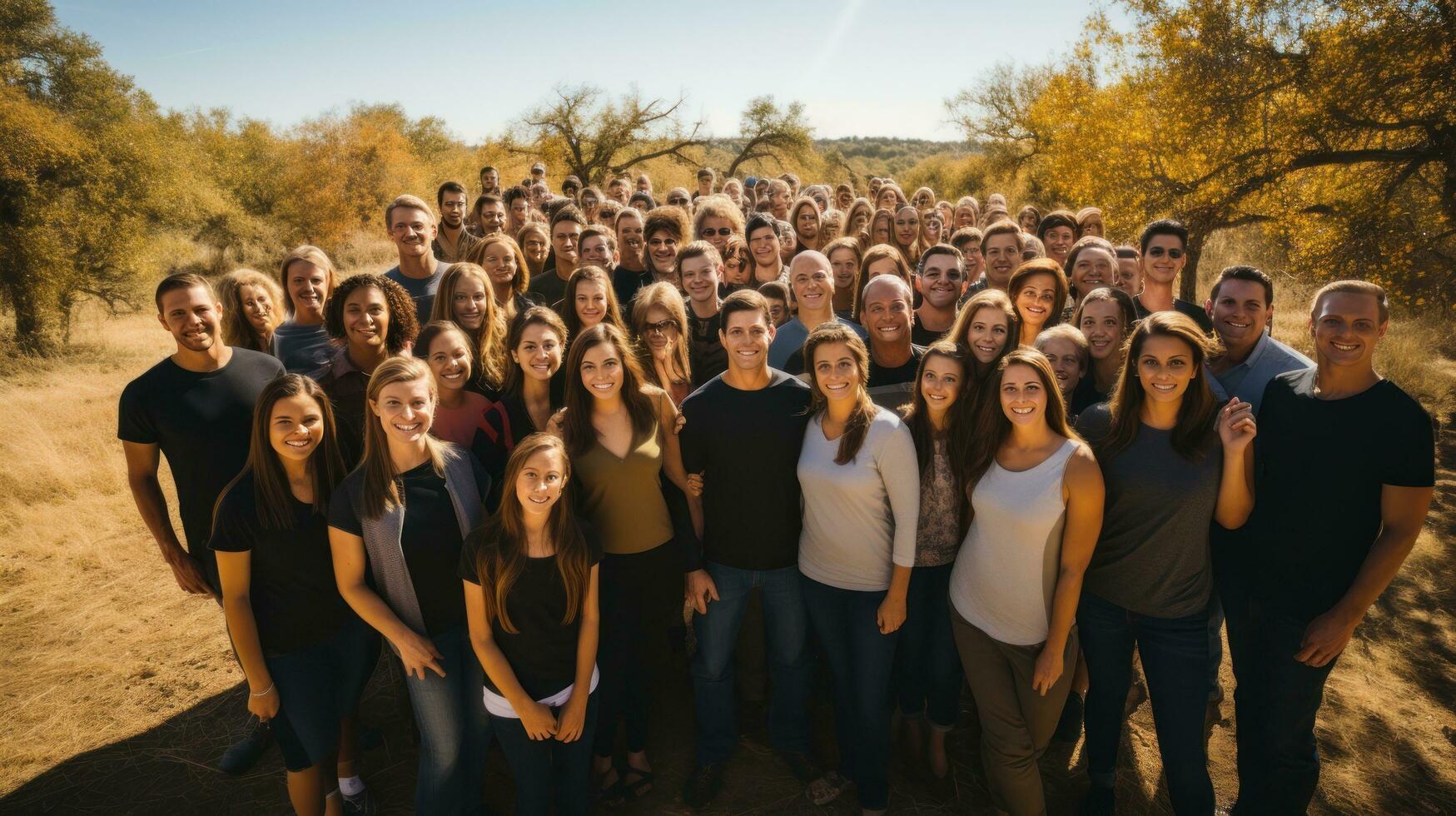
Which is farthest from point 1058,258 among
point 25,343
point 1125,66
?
point 25,343

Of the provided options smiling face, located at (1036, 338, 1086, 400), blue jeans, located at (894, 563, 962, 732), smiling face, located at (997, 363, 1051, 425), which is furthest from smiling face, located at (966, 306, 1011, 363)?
blue jeans, located at (894, 563, 962, 732)

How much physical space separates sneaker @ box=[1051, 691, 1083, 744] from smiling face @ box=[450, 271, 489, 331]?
4.12 m

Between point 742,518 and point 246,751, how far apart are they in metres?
3.21

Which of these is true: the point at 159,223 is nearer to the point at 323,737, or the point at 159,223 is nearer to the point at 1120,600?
the point at 323,737

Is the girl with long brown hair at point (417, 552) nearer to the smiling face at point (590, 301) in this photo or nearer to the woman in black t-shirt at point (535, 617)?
the woman in black t-shirt at point (535, 617)

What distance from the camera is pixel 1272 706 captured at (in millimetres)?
2926

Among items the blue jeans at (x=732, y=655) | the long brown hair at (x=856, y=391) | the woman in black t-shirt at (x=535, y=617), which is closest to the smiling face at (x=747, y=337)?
the long brown hair at (x=856, y=391)

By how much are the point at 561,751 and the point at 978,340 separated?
2775 millimetres

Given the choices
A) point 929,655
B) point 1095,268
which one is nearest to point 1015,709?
point 929,655

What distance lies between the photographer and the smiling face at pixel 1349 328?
2721 mm

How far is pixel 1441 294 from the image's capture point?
8.77 meters

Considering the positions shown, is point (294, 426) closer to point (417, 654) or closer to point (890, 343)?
point (417, 654)

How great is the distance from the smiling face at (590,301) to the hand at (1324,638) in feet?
12.4

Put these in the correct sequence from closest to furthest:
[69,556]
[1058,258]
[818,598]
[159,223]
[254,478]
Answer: [254,478], [818,598], [69,556], [1058,258], [159,223]
